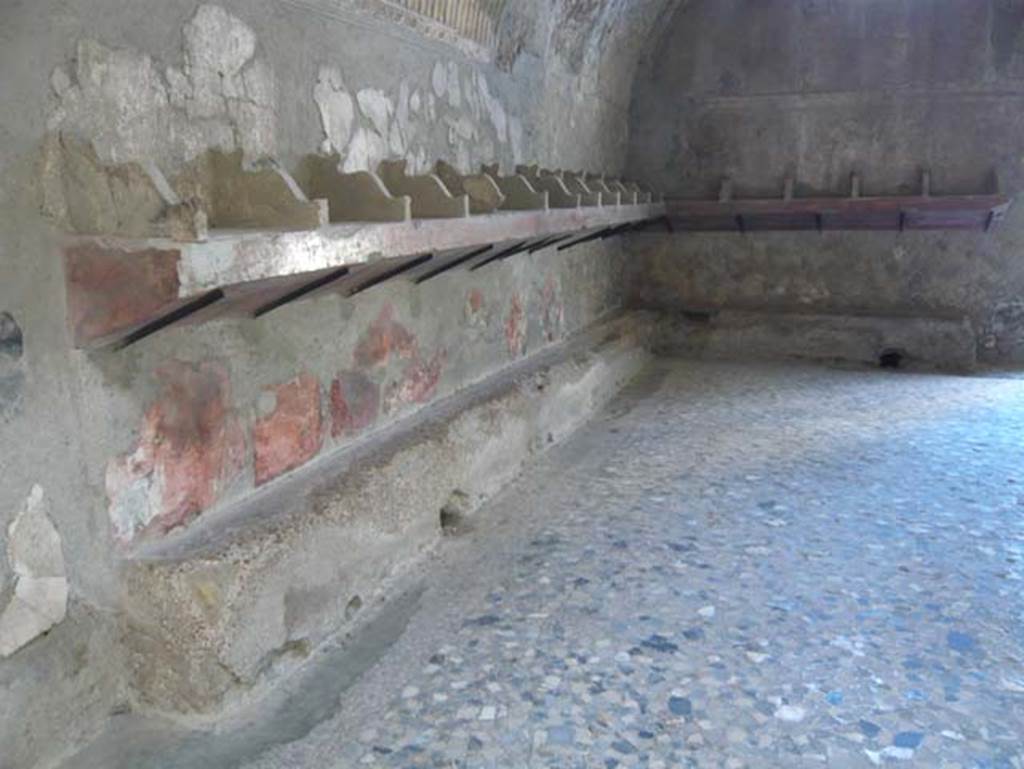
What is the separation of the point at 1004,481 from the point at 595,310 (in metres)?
3.37

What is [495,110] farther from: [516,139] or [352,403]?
[352,403]

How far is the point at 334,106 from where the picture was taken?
318cm

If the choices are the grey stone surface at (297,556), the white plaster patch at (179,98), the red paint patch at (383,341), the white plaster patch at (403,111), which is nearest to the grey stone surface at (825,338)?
the grey stone surface at (297,556)

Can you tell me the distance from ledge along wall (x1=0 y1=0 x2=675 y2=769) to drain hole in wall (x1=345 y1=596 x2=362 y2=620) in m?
0.53

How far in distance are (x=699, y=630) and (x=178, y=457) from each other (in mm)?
1762

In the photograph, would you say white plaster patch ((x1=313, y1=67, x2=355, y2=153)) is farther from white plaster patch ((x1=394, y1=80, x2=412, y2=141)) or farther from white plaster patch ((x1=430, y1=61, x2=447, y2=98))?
white plaster patch ((x1=430, y1=61, x2=447, y2=98))

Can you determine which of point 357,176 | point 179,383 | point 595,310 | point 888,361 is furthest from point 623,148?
point 179,383

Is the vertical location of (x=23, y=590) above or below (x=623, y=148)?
below

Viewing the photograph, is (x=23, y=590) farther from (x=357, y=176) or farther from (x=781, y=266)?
(x=781, y=266)

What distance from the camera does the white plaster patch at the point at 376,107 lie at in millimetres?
3379

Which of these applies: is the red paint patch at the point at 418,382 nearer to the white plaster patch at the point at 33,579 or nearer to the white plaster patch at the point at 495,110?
the white plaster patch at the point at 495,110

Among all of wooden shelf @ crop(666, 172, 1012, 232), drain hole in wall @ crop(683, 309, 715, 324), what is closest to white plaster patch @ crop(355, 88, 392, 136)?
wooden shelf @ crop(666, 172, 1012, 232)

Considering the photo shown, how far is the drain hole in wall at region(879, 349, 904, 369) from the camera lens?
7.23 metres

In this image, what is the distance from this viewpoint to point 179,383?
8.41 feet
